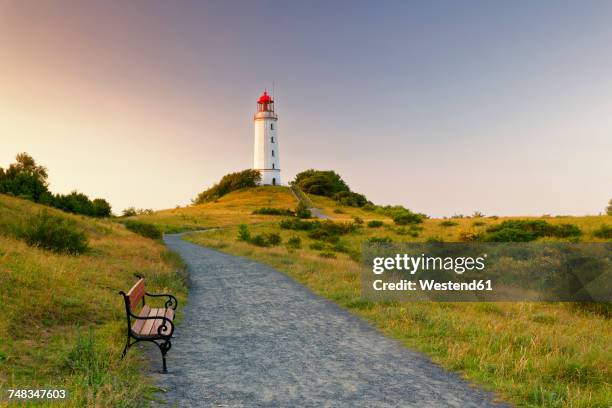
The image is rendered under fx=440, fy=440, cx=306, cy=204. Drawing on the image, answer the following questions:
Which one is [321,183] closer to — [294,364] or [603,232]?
[603,232]

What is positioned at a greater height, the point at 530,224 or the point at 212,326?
the point at 530,224

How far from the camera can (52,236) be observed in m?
16.8

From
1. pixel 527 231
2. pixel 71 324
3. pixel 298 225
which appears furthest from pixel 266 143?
pixel 71 324

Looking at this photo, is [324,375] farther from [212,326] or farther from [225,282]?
[225,282]

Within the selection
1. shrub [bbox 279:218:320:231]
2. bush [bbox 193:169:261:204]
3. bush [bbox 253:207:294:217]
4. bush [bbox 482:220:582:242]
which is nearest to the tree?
shrub [bbox 279:218:320:231]

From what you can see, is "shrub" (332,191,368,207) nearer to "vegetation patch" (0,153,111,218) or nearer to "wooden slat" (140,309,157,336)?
"vegetation patch" (0,153,111,218)

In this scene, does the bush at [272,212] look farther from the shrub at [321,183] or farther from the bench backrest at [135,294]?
the bench backrest at [135,294]

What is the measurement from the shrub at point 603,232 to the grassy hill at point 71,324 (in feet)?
104

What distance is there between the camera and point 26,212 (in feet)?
78.4

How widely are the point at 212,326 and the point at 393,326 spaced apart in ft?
13.6

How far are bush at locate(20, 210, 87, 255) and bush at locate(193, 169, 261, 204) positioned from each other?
7838 cm

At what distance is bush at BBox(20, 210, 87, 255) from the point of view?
16531mm

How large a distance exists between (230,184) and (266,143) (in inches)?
543

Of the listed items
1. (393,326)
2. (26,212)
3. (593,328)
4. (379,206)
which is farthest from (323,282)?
(379,206)
